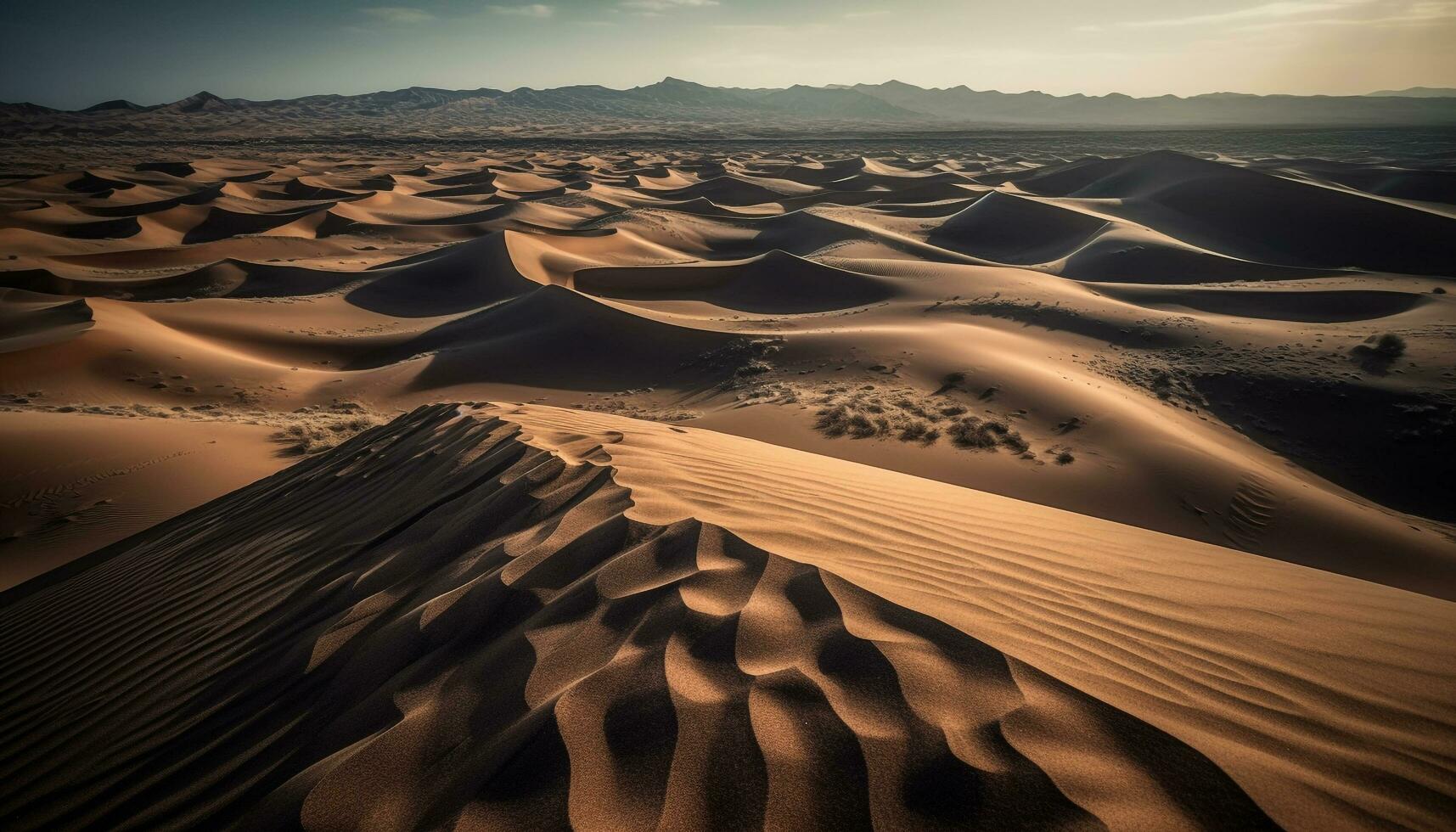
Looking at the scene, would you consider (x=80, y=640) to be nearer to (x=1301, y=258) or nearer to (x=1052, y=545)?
(x=1052, y=545)

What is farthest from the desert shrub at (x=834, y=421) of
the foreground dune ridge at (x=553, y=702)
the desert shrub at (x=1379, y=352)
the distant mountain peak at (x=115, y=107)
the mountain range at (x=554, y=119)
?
the distant mountain peak at (x=115, y=107)

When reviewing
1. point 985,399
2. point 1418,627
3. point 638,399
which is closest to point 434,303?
point 638,399

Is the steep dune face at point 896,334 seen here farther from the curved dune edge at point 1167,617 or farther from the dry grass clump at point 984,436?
the curved dune edge at point 1167,617

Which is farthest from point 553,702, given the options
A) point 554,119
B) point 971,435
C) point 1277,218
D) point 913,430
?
point 554,119

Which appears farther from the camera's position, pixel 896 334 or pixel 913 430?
pixel 896 334

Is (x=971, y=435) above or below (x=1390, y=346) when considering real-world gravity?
below

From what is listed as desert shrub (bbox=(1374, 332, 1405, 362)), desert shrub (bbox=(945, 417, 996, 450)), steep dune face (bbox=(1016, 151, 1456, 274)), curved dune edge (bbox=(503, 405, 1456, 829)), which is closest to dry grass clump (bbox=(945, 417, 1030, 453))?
desert shrub (bbox=(945, 417, 996, 450))

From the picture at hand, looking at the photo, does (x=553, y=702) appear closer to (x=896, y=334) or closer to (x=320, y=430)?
(x=320, y=430)
